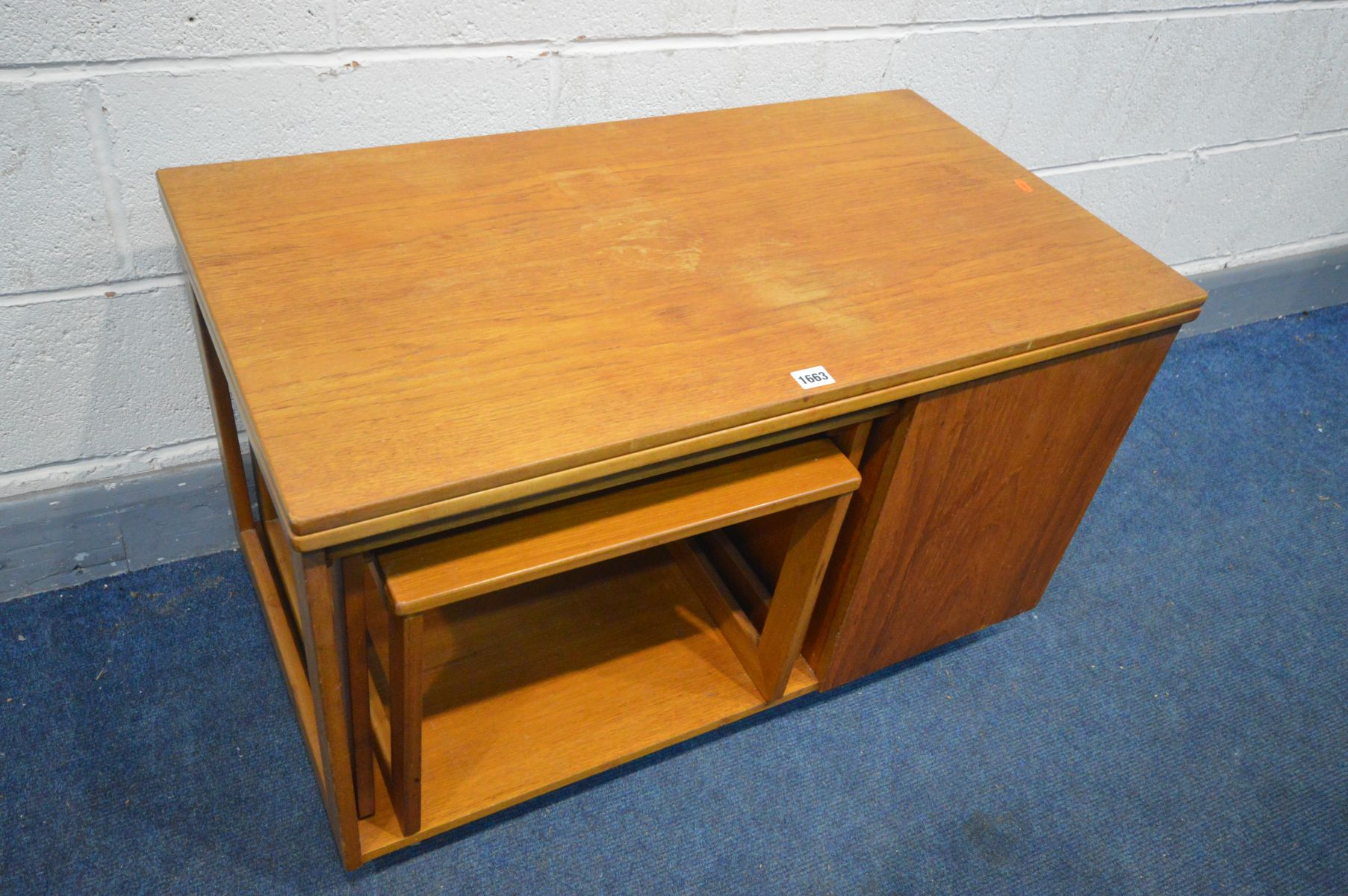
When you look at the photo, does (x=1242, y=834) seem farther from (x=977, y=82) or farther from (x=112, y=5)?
(x=112, y=5)

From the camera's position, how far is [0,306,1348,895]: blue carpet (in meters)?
1.14

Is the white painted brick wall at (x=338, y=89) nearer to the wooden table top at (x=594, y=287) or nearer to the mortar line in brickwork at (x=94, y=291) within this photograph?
the mortar line in brickwork at (x=94, y=291)

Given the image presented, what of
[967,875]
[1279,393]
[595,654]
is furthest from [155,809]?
[1279,393]

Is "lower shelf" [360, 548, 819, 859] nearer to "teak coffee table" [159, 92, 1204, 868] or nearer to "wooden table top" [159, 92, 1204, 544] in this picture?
"teak coffee table" [159, 92, 1204, 868]

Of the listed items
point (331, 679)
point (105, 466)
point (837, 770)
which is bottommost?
point (837, 770)

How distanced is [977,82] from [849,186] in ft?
1.86

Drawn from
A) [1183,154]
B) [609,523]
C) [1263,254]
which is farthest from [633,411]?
[1263,254]

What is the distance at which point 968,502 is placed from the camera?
1126mm

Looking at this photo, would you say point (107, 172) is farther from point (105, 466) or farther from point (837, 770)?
point (837, 770)

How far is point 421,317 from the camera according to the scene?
0.90 meters

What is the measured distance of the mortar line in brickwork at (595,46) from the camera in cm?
104

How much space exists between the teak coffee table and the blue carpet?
114 mm

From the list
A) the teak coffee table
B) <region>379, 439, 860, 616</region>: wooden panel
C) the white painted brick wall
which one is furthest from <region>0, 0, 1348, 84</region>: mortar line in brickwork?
<region>379, 439, 860, 616</region>: wooden panel

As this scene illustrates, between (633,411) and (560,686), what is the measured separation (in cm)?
49
